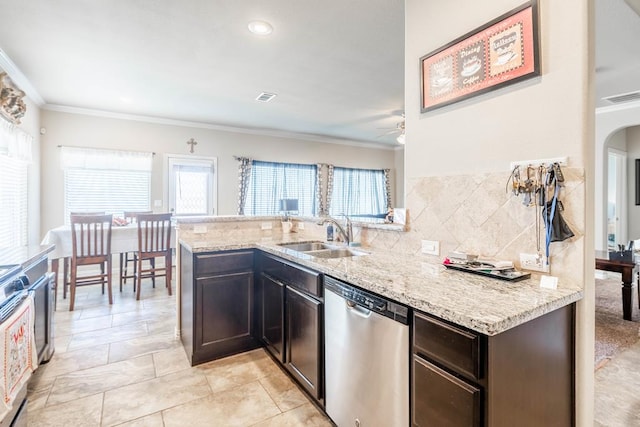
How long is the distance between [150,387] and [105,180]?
14.6 feet

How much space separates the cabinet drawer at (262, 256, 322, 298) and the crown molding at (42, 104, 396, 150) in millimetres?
4530

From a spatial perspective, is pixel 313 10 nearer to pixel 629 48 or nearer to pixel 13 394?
pixel 13 394

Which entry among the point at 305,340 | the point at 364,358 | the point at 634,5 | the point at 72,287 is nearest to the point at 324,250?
the point at 305,340

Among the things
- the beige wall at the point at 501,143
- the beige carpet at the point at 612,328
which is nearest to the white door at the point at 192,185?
the beige wall at the point at 501,143

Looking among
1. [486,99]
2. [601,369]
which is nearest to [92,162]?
[486,99]

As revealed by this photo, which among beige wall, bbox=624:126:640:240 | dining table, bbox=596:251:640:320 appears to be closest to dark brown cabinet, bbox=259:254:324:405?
dining table, bbox=596:251:640:320

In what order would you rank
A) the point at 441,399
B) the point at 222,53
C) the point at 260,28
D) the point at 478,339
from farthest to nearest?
the point at 222,53 < the point at 260,28 < the point at 441,399 < the point at 478,339

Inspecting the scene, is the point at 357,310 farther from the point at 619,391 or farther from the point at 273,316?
the point at 619,391

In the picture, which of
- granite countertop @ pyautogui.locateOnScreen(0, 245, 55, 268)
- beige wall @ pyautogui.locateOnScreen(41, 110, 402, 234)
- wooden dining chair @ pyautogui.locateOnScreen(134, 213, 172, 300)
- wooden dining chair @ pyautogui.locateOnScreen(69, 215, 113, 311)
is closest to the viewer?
granite countertop @ pyautogui.locateOnScreen(0, 245, 55, 268)

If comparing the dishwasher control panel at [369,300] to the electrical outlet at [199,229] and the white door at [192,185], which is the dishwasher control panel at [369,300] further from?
the white door at [192,185]

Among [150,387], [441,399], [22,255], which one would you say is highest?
[22,255]

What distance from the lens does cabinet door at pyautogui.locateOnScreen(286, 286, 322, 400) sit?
184 centimetres

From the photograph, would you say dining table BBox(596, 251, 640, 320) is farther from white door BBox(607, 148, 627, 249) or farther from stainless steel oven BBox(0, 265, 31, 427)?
stainless steel oven BBox(0, 265, 31, 427)

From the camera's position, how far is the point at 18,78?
380cm
